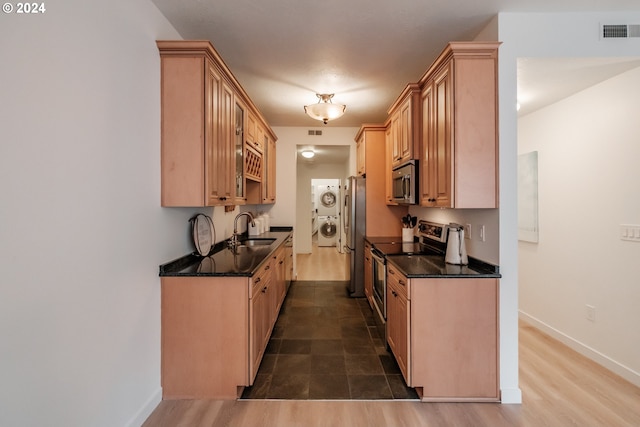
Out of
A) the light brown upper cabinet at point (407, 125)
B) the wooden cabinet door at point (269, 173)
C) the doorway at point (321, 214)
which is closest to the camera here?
the light brown upper cabinet at point (407, 125)

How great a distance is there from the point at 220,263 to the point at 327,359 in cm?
130

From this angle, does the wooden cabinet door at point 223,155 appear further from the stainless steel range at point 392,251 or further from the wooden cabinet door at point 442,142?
the wooden cabinet door at point 442,142

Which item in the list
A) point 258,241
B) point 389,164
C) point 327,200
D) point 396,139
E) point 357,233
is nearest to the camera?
point 396,139

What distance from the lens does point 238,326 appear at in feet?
6.75

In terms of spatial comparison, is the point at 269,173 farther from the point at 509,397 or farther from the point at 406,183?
the point at 509,397

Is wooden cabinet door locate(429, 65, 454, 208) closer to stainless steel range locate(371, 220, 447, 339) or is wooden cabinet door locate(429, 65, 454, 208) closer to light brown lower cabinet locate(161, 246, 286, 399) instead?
stainless steel range locate(371, 220, 447, 339)

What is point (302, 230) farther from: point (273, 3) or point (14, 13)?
point (14, 13)

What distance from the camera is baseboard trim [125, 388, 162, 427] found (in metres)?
1.79

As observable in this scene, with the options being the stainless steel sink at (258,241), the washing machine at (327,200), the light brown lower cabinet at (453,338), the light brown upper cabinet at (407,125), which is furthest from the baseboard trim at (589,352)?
the washing machine at (327,200)

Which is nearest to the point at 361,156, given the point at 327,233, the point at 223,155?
the point at 223,155

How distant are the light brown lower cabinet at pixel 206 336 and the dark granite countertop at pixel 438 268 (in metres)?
1.21

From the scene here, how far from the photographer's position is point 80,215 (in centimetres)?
139

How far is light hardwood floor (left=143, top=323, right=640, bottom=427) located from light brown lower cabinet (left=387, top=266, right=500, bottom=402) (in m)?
0.13

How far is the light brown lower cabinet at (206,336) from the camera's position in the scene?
206 centimetres
